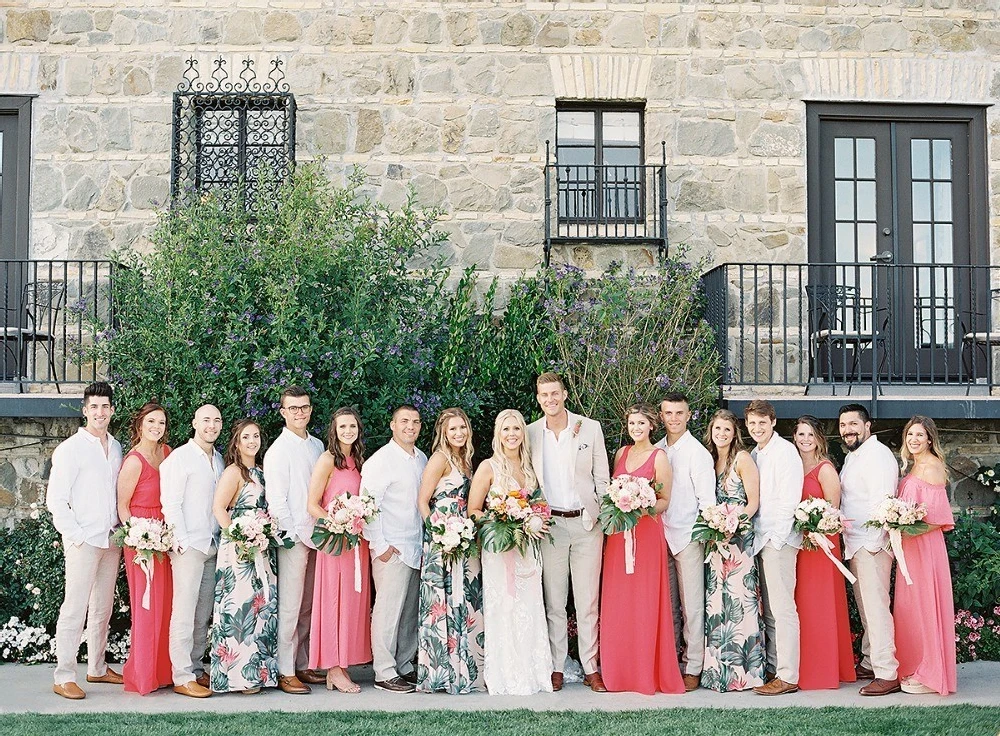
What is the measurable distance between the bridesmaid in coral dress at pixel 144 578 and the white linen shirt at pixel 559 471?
8.38ft

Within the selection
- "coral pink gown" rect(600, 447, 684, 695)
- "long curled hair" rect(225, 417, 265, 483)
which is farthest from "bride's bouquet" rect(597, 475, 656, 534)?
"long curled hair" rect(225, 417, 265, 483)

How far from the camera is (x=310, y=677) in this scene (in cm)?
753

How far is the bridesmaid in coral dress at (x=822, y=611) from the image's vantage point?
734cm

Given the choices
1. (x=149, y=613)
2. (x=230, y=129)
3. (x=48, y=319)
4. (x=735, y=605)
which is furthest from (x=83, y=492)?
(x=735, y=605)

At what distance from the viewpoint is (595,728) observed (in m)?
6.26

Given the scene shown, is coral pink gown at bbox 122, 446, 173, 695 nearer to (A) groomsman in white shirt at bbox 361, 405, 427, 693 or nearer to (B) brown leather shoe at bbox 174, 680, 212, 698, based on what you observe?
(B) brown leather shoe at bbox 174, 680, 212, 698

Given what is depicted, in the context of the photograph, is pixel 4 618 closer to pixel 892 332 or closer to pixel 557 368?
pixel 557 368

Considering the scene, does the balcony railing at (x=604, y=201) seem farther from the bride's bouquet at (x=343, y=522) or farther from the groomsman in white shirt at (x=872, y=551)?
the bride's bouquet at (x=343, y=522)

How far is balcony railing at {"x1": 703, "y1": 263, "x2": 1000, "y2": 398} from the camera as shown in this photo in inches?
382

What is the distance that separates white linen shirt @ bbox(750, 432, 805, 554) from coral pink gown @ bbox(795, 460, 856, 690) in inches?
7.1

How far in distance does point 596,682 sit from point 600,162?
5107 millimetres

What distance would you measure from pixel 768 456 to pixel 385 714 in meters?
3.01

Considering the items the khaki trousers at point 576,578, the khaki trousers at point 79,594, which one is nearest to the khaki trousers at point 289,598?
the khaki trousers at point 79,594

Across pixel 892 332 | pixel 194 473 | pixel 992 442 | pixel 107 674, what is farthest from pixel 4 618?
pixel 992 442
